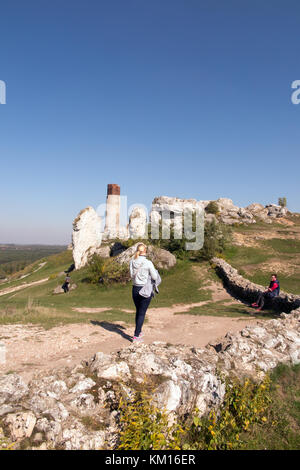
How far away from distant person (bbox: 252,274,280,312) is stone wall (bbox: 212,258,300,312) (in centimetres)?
46

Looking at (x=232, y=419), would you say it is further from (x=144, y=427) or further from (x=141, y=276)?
(x=141, y=276)

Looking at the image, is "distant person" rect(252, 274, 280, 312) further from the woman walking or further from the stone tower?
the stone tower

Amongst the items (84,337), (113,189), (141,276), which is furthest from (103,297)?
A: (113,189)

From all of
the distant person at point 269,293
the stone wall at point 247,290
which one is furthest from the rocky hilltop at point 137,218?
the distant person at point 269,293

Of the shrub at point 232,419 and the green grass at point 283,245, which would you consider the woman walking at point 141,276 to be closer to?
the shrub at point 232,419

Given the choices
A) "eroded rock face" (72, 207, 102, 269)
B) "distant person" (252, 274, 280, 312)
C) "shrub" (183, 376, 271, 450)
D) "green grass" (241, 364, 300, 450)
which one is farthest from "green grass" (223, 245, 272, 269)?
"shrub" (183, 376, 271, 450)

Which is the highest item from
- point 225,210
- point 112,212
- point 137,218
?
point 225,210

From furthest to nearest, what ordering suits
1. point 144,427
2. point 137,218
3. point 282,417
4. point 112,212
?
point 112,212 → point 137,218 → point 282,417 → point 144,427

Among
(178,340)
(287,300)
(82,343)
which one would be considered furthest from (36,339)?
(287,300)

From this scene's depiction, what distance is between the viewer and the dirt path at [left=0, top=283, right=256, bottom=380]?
515 centimetres

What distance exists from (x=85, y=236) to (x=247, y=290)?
52.8ft

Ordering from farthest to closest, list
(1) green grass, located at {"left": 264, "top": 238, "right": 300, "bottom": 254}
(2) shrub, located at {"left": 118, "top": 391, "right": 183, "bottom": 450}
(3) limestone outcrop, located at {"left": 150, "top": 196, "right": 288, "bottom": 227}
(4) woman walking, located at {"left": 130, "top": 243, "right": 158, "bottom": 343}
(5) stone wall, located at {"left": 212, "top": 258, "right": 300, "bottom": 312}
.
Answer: (3) limestone outcrop, located at {"left": 150, "top": 196, "right": 288, "bottom": 227} < (1) green grass, located at {"left": 264, "top": 238, "right": 300, "bottom": 254} < (5) stone wall, located at {"left": 212, "top": 258, "right": 300, "bottom": 312} < (4) woman walking, located at {"left": 130, "top": 243, "right": 158, "bottom": 343} < (2) shrub, located at {"left": 118, "top": 391, "right": 183, "bottom": 450}

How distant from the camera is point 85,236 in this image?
25.2m
